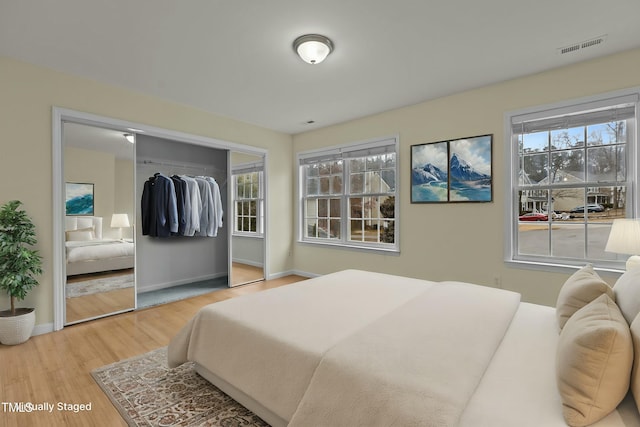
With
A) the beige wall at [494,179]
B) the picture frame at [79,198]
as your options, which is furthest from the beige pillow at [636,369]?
the picture frame at [79,198]

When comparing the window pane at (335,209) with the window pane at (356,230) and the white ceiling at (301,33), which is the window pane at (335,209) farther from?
the white ceiling at (301,33)

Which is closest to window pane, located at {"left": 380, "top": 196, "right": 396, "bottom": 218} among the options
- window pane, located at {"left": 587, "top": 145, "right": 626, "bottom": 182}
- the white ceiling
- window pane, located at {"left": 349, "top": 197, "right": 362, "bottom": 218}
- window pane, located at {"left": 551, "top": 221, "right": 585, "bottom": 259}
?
window pane, located at {"left": 349, "top": 197, "right": 362, "bottom": 218}

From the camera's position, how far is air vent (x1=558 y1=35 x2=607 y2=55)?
99.8 inches

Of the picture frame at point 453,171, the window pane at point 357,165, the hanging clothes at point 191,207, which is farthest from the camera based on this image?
the window pane at point 357,165

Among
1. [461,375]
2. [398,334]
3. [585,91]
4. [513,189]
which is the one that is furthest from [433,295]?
[585,91]

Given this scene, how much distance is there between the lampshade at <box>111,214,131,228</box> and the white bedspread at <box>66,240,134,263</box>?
194 mm

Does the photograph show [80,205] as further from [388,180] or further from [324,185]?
[388,180]

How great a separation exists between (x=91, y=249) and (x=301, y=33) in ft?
10.2

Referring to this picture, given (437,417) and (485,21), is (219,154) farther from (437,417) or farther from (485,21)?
(437,417)

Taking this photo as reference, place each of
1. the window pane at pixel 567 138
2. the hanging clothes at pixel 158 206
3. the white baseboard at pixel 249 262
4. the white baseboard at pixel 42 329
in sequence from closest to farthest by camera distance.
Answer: the white baseboard at pixel 42 329, the window pane at pixel 567 138, the hanging clothes at pixel 158 206, the white baseboard at pixel 249 262

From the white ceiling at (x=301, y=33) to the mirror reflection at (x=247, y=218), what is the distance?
144cm

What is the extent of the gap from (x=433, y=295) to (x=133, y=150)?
3.63 meters

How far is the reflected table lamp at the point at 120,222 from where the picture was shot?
3.61 metres

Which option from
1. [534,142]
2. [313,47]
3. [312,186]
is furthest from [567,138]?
[312,186]
